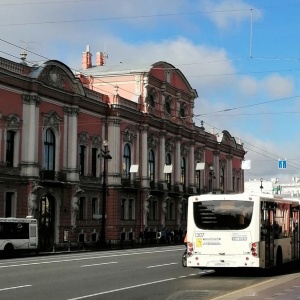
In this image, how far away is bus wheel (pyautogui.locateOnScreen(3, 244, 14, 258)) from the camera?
3655 centimetres

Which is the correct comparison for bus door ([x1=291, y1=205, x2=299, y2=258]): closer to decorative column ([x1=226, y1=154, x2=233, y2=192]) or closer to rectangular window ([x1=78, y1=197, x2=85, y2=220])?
rectangular window ([x1=78, y1=197, x2=85, y2=220])

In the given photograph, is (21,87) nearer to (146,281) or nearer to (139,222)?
(139,222)

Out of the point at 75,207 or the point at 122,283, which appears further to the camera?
the point at 75,207

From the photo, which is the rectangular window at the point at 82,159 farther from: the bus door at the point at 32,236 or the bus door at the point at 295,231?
the bus door at the point at 295,231

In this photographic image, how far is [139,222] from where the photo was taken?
60438 millimetres

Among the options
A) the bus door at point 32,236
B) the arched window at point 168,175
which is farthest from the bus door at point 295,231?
the arched window at point 168,175

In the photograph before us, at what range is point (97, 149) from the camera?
55875 mm

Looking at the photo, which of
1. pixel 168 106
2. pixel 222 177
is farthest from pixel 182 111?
pixel 222 177

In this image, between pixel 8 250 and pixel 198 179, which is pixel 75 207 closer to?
pixel 8 250

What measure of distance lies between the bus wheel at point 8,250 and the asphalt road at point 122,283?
39.2 feet

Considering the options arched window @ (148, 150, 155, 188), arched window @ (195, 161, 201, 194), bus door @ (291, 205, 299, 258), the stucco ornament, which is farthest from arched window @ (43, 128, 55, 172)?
arched window @ (195, 161, 201, 194)

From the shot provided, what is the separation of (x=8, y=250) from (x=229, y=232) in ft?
64.1

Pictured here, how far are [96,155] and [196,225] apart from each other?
1383 inches

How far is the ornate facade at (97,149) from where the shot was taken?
45625mm
